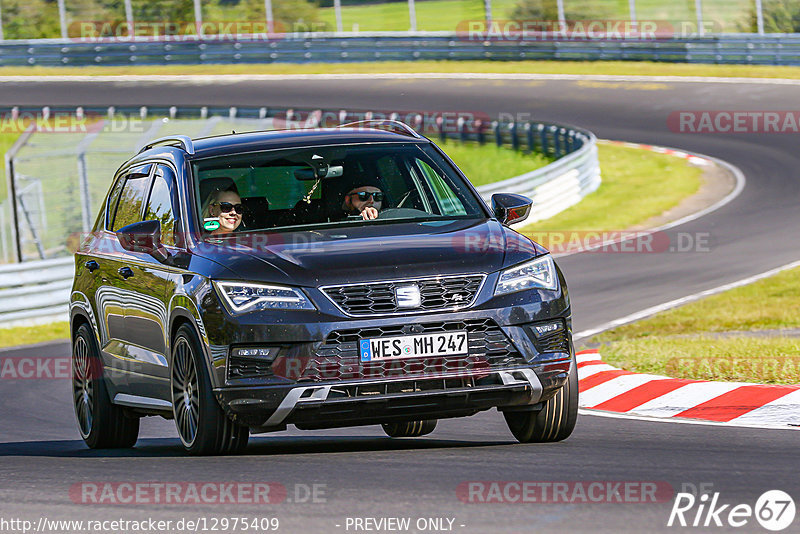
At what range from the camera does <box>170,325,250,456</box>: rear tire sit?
7293 mm

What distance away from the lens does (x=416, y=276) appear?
23.1ft

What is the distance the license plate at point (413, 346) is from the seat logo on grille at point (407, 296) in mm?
156

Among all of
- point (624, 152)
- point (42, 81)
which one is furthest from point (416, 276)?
point (42, 81)

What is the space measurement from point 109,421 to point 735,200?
56.8ft

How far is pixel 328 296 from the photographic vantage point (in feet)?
22.9

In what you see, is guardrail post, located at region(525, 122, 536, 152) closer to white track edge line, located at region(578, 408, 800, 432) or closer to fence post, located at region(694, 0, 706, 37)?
fence post, located at region(694, 0, 706, 37)

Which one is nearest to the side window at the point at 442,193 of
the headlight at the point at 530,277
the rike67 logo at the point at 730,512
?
the headlight at the point at 530,277

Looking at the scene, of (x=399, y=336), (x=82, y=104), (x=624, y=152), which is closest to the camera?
(x=399, y=336)

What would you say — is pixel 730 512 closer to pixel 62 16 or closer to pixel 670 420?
pixel 670 420

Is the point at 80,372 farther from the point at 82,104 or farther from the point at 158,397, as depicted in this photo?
the point at 82,104
